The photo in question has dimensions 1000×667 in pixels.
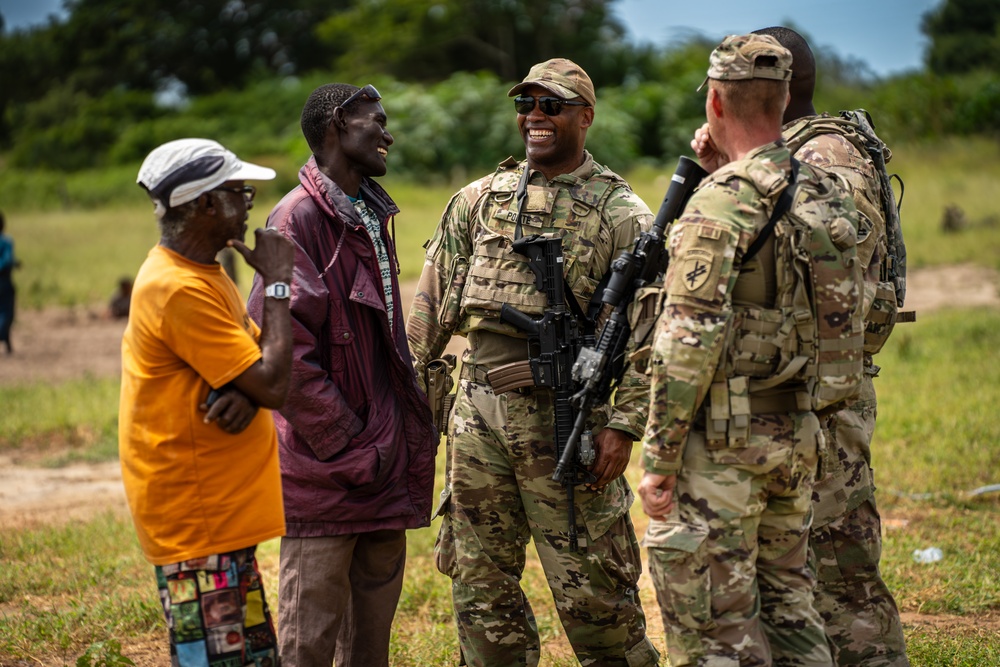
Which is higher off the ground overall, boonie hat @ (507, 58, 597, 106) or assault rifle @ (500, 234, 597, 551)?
boonie hat @ (507, 58, 597, 106)

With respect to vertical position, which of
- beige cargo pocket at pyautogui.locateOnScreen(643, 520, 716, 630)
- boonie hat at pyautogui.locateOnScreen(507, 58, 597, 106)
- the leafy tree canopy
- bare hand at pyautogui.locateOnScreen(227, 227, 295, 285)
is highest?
the leafy tree canopy

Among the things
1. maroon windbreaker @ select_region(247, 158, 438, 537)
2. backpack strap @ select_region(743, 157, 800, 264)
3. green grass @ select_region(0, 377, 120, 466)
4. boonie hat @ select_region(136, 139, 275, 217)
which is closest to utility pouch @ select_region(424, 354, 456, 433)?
maroon windbreaker @ select_region(247, 158, 438, 537)

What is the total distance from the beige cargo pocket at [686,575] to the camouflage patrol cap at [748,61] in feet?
4.49

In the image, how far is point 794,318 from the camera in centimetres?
335

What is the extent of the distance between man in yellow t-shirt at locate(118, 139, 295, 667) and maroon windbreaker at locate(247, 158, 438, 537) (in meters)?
0.55

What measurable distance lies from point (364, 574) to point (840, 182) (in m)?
2.20

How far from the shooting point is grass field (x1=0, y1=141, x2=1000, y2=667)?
5023mm

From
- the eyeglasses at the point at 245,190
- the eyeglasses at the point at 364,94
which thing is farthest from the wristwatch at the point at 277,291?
the eyeglasses at the point at 364,94

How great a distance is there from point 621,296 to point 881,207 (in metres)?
1.24

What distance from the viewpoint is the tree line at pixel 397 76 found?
26.4m

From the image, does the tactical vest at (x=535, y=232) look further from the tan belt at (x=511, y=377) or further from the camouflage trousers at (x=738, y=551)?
the camouflage trousers at (x=738, y=551)

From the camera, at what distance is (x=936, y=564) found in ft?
19.0

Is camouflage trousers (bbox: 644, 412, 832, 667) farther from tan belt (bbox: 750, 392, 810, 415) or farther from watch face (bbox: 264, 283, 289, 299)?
watch face (bbox: 264, 283, 289, 299)

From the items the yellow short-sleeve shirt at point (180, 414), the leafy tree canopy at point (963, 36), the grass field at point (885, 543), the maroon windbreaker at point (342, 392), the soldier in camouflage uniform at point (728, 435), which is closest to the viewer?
the yellow short-sleeve shirt at point (180, 414)
